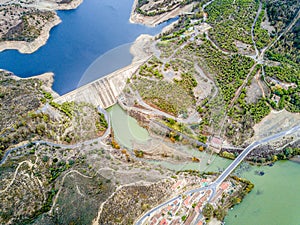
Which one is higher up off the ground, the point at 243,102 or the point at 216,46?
the point at 216,46

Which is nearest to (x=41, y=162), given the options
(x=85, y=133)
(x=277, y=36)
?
(x=85, y=133)

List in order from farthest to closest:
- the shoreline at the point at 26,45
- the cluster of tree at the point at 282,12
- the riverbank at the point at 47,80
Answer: the cluster of tree at the point at 282,12 < the shoreline at the point at 26,45 < the riverbank at the point at 47,80

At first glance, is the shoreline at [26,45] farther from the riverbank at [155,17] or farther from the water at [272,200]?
the water at [272,200]

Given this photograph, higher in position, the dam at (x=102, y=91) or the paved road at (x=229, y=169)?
the dam at (x=102, y=91)

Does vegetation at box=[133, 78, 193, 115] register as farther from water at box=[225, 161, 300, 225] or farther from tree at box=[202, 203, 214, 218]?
tree at box=[202, 203, 214, 218]

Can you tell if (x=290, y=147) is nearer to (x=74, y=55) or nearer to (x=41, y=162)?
(x=41, y=162)

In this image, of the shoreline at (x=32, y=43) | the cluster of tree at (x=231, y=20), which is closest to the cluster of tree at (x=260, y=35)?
the cluster of tree at (x=231, y=20)

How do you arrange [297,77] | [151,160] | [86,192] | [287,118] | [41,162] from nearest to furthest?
[86,192] < [41,162] < [151,160] < [287,118] < [297,77]
